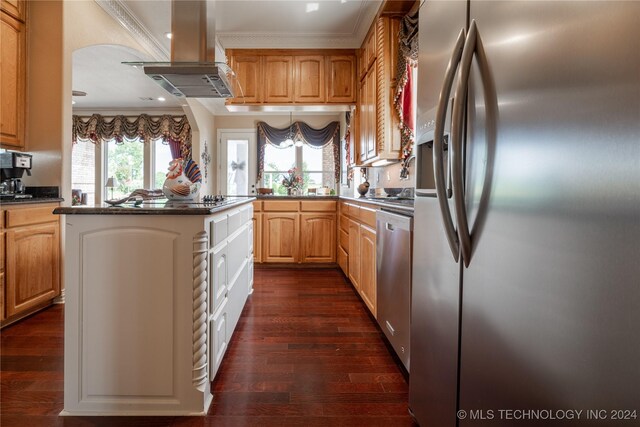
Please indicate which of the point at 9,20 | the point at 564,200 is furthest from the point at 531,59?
the point at 9,20

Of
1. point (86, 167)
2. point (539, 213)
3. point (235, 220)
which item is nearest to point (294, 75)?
point (235, 220)

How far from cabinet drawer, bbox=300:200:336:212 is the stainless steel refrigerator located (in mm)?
3470

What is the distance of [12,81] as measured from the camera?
275cm

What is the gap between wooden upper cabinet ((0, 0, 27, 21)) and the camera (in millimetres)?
2622

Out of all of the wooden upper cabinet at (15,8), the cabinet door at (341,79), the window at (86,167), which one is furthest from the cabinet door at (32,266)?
the window at (86,167)

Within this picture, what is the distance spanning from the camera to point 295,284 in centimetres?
371

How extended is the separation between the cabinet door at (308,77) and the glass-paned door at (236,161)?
3.07 m

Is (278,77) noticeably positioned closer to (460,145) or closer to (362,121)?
(362,121)

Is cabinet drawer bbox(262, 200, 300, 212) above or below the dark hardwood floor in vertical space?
above

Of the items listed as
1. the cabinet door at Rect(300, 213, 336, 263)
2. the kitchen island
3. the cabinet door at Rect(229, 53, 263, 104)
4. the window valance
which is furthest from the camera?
the window valance

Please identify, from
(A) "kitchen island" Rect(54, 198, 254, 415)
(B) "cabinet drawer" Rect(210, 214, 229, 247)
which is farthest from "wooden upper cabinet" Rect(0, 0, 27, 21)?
(B) "cabinet drawer" Rect(210, 214, 229, 247)

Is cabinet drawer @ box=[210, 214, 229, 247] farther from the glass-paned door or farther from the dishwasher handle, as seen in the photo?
the glass-paned door

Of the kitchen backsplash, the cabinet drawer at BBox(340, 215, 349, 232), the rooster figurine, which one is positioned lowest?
the cabinet drawer at BBox(340, 215, 349, 232)

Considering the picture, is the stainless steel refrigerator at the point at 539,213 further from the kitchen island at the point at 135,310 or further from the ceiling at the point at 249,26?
the ceiling at the point at 249,26
